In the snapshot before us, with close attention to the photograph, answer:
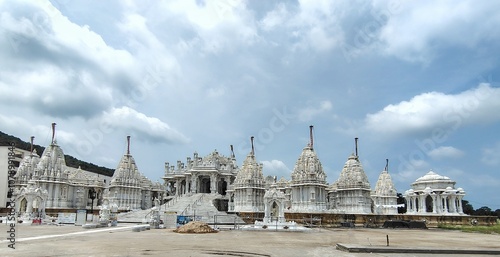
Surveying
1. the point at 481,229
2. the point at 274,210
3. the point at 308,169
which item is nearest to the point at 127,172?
the point at 274,210

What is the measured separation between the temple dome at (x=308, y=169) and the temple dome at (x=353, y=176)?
15.7ft

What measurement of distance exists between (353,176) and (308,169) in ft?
29.5

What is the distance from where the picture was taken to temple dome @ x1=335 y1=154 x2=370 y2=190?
58656 millimetres

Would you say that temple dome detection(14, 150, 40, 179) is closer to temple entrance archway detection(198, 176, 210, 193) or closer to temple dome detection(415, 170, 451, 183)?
temple entrance archway detection(198, 176, 210, 193)

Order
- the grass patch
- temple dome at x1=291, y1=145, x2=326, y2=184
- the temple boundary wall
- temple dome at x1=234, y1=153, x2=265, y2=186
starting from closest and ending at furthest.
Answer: the grass patch
the temple boundary wall
temple dome at x1=291, y1=145, x2=326, y2=184
temple dome at x1=234, y1=153, x2=265, y2=186

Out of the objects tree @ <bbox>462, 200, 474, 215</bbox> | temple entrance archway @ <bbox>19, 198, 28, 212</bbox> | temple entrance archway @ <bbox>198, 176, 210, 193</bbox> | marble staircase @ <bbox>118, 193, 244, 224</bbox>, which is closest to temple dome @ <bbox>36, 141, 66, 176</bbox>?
temple entrance archway @ <bbox>19, 198, 28, 212</bbox>

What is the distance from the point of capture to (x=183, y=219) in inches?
1674

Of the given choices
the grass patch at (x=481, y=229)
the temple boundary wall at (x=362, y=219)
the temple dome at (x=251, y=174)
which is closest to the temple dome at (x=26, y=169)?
the temple dome at (x=251, y=174)

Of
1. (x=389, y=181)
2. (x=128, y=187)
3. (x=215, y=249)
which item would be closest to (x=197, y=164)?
(x=128, y=187)

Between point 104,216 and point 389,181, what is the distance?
55.0m

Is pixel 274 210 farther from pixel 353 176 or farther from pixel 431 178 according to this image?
pixel 431 178

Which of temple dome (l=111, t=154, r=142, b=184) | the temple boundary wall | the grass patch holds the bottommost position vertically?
the grass patch

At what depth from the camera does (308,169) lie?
55719 mm

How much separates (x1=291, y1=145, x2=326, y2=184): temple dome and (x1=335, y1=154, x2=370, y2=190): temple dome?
4792 millimetres
